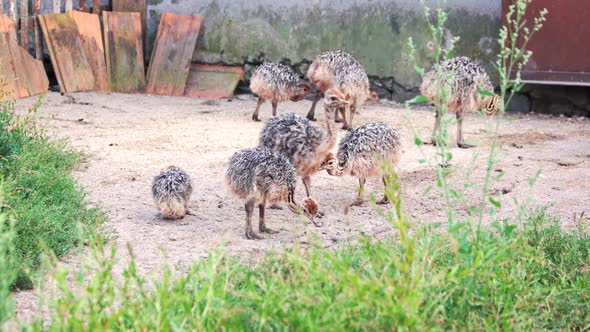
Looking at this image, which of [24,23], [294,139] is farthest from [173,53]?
[294,139]

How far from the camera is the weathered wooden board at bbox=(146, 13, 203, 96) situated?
11.5 m

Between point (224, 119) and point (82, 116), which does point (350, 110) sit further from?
point (82, 116)

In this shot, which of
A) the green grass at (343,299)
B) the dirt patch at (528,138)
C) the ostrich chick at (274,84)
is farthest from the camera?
the ostrich chick at (274,84)

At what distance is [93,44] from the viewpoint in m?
11.3

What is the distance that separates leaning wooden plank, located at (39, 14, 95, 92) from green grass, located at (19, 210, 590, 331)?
755cm

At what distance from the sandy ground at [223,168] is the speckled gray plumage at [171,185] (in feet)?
0.69

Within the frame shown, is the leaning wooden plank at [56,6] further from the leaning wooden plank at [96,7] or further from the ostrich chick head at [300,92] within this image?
the ostrich chick head at [300,92]

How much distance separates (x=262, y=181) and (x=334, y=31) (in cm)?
591

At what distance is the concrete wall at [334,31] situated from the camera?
10758 mm

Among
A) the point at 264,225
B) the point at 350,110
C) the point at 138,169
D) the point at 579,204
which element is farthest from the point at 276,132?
the point at 350,110

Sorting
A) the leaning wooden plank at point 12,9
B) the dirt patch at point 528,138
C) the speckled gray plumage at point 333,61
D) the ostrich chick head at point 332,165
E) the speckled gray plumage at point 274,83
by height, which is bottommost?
the dirt patch at point 528,138

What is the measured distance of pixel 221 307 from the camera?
3297 mm

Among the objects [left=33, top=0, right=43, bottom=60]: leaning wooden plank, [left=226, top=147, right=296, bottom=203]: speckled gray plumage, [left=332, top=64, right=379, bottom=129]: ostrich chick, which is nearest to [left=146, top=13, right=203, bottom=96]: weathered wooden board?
[left=33, top=0, right=43, bottom=60]: leaning wooden plank

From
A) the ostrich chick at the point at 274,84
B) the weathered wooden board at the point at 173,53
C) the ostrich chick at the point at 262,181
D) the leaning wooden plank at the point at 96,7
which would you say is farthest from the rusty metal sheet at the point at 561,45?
the leaning wooden plank at the point at 96,7
